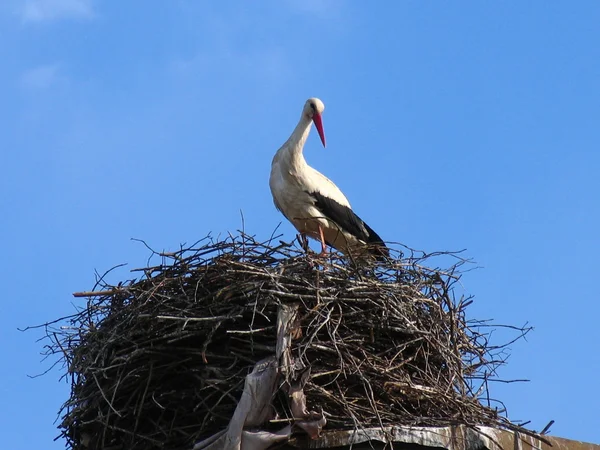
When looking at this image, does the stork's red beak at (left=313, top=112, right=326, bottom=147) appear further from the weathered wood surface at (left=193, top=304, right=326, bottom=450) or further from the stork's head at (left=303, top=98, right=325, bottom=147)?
the weathered wood surface at (left=193, top=304, right=326, bottom=450)

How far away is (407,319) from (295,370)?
900mm

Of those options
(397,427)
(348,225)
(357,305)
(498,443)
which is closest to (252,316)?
(357,305)

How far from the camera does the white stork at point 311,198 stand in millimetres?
7715

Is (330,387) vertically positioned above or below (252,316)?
below

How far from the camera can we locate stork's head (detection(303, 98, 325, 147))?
311 inches

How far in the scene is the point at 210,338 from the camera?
5426mm

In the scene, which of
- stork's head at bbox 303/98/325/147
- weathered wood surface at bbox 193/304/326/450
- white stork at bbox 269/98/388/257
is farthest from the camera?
stork's head at bbox 303/98/325/147

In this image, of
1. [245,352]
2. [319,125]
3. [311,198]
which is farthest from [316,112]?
[245,352]

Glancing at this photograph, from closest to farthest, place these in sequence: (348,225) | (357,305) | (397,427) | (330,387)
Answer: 1. (397,427)
2. (330,387)
3. (357,305)
4. (348,225)

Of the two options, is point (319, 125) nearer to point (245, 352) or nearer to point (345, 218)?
point (345, 218)

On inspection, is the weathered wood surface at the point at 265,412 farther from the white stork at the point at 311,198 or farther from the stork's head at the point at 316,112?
the stork's head at the point at 316,112

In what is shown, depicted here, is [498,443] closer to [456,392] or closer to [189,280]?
[456,392]

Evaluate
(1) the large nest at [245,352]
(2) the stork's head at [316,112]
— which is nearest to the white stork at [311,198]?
(2) the stork's head at [316,112]

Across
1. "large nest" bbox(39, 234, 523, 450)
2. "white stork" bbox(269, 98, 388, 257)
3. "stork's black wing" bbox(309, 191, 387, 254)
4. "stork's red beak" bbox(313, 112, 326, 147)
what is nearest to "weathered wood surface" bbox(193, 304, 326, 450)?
"large nest" bbox(39, 234, 523, 450)
